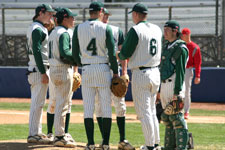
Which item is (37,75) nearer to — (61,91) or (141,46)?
(61,91)

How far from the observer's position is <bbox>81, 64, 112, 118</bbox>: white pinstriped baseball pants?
24.0 feet

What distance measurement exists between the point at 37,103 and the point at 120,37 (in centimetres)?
167

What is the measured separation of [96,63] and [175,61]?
1.11 metres

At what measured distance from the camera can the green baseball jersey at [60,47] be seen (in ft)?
25.8

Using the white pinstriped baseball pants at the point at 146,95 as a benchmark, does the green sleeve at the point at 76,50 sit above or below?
above

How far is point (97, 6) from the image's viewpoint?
24.3 ft

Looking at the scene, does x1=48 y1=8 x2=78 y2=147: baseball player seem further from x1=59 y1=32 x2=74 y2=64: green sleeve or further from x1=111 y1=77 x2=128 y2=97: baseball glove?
x1=111 y1=77 x2=128 y2=97: baseball glove

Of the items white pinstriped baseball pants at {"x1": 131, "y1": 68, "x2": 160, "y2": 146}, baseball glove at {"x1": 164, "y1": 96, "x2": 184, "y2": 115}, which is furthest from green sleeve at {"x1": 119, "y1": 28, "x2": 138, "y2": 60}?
baseball glove at {"x1": 164, "y1": 96, "x2": 184, "y2": 115}

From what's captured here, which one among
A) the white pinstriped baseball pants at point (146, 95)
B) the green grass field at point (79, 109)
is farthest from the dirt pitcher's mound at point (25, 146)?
the green grass field at point (79, 109)

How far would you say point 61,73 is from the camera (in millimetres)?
7977

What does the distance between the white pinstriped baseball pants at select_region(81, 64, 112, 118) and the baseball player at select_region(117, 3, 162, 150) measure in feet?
1.12

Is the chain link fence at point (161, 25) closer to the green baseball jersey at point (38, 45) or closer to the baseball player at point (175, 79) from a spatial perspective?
the green baseball jersey at point (38, 45)

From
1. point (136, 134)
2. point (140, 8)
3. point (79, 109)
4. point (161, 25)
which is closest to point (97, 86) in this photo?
point (140, 8)

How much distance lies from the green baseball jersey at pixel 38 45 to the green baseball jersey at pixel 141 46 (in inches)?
55.2
